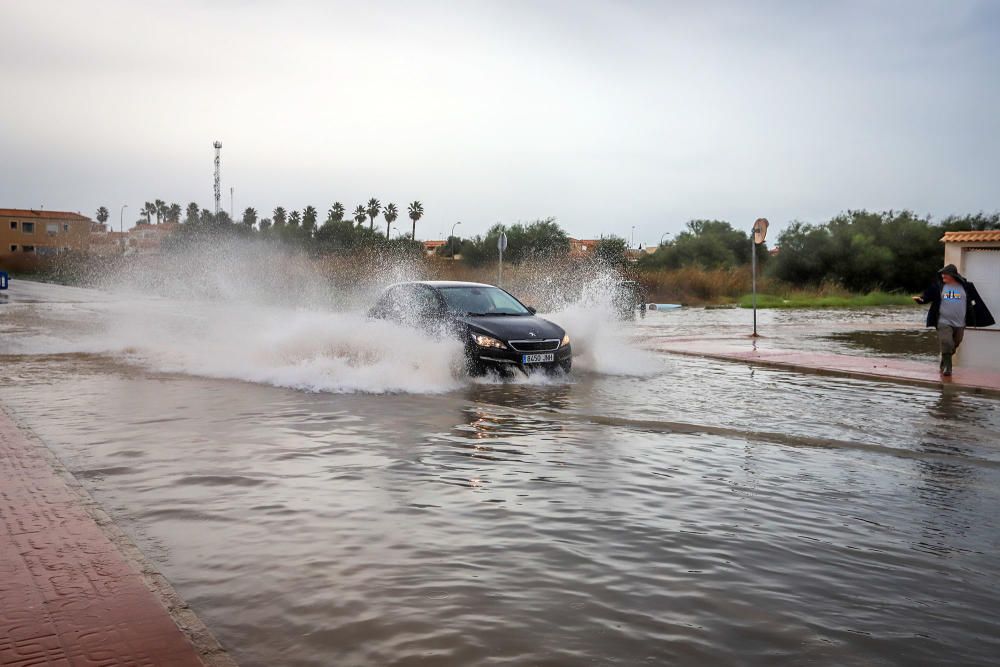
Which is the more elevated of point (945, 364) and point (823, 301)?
point (823, 301)

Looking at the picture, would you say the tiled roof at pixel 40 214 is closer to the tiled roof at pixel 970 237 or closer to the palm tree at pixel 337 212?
the palm tree at pixel 337 212

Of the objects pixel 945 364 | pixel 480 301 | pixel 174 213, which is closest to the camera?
pixel 480 301

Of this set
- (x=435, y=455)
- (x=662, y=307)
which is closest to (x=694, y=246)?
(x=662, y=307)

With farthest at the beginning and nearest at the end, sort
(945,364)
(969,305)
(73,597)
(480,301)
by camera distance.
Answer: (945,364) < (969,305) < (480,301) < (73,597)

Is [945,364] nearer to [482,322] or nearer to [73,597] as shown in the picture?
[482,322]

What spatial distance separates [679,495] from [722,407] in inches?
195

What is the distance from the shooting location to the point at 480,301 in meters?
14.5

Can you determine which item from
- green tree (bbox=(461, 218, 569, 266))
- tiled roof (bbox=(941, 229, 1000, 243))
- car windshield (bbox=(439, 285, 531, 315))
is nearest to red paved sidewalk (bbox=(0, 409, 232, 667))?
car windshield (bbox=(439, 285, 531, 315))

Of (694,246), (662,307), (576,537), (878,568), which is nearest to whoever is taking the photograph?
(878,568)

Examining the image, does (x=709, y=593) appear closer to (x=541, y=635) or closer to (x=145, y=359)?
(x=541, y=635)

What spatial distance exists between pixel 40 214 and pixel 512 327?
137404 millimetres

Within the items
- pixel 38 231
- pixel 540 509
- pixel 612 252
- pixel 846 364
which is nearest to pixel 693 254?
pixel 612 252

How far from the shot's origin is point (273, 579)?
15.5 ft

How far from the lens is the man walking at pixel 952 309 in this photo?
47.9 ft
